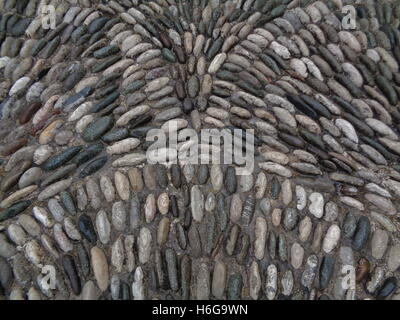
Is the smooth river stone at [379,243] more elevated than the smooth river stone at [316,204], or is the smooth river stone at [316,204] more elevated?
the smooth river stone at [316,204]

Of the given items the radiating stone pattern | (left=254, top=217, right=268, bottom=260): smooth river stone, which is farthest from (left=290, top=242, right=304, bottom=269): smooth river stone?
(left=254, top=217, right=268, bottom=260): smooth river stone

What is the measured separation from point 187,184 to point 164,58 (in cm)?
76

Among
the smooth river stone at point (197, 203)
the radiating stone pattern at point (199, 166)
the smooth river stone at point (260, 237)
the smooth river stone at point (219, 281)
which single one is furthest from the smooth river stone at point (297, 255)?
the smooth river stone at point (197, 203)

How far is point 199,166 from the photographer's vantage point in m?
1.93

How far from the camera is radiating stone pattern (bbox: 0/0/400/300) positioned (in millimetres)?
1751

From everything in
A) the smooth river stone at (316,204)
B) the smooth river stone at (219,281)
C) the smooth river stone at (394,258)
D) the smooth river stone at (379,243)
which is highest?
the smooth river stone at (316,204)

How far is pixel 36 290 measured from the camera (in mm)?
1691

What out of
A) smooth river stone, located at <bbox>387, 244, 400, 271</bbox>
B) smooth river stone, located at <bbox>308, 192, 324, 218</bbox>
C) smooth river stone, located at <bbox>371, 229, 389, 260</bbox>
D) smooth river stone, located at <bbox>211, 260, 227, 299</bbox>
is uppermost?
smooth river stone, located at <bbox>308, 192, 324, 218</bbox>

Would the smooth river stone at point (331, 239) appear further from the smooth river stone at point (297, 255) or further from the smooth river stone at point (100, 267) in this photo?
the smooth river stone at point (100, 267)

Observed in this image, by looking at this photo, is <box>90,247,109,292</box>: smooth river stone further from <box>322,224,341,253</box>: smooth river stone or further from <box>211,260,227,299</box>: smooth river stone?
<box>322,224,341,253</box>: smooth river stone

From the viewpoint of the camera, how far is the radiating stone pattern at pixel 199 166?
1751 millimetres

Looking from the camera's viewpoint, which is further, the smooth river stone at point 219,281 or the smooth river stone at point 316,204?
the smooth river stone at point 316,204

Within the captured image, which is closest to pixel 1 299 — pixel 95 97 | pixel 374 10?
pixel 95 97

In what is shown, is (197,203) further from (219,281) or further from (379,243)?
(379,243)
